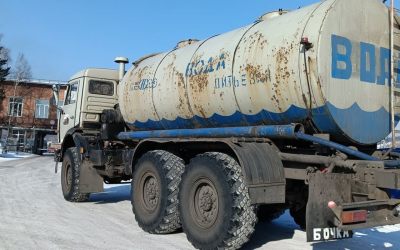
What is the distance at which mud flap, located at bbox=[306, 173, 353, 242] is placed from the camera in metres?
5.25

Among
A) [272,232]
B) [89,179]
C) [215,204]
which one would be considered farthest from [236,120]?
[89,179]

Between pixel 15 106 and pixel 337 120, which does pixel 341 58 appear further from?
pixel 15 106

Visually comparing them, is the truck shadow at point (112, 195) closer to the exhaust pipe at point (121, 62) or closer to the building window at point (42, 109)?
the exhaust pipe at point (121, 62)

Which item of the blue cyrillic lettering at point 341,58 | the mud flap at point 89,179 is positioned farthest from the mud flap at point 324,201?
the mud flap at point 89,179

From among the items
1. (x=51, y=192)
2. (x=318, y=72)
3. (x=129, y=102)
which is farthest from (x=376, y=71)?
(x=51, y=192)

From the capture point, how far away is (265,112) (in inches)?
249

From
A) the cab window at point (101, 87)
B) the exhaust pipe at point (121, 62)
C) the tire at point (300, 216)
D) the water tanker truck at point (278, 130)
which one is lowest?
the tire at point (300, 216)

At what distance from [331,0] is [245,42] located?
4.49ft

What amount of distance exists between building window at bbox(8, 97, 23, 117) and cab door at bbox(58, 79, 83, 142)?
4341 cm

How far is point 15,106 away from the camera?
5344 cm

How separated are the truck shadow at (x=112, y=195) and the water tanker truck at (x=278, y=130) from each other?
151 inches

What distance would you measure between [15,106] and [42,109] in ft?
9.64

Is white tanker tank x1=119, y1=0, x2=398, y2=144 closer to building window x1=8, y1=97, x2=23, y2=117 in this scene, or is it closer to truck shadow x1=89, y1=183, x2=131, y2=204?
truck shadow x1=89, y1=183, x2=131, y2=204

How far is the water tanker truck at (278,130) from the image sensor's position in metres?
5.54
